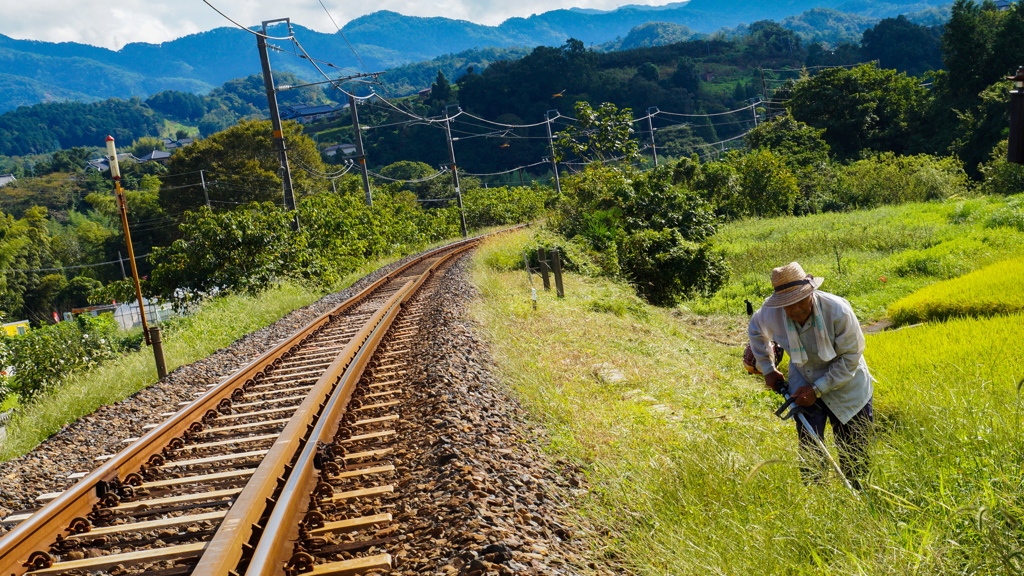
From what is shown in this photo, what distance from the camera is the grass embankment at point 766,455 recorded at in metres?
3.19

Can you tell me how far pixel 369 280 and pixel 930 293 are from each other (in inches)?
608

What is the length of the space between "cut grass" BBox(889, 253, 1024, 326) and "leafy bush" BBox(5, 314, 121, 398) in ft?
50.2

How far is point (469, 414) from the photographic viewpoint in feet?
20.7

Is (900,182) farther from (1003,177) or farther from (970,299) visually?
(970,299)

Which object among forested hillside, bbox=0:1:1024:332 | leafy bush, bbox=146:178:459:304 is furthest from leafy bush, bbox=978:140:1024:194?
leafy bush, bbox=146:178:459:304

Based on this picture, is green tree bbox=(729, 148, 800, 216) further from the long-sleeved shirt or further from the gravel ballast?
the long-sleeved shirt

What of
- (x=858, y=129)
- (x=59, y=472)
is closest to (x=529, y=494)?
(x=59, y=472)

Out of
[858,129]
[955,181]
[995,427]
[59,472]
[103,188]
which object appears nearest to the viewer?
[995,427]

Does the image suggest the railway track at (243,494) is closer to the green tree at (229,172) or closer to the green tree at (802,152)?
the green tree at (802,152)

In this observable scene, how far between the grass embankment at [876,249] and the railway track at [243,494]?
32.9 feet

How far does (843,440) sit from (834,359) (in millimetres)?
514

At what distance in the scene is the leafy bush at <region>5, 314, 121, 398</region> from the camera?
16062 mm

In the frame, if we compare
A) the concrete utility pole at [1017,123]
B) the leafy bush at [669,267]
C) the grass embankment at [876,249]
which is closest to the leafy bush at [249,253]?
the leafy bush at [669,267]

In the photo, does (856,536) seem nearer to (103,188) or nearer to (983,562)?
(983,562)
